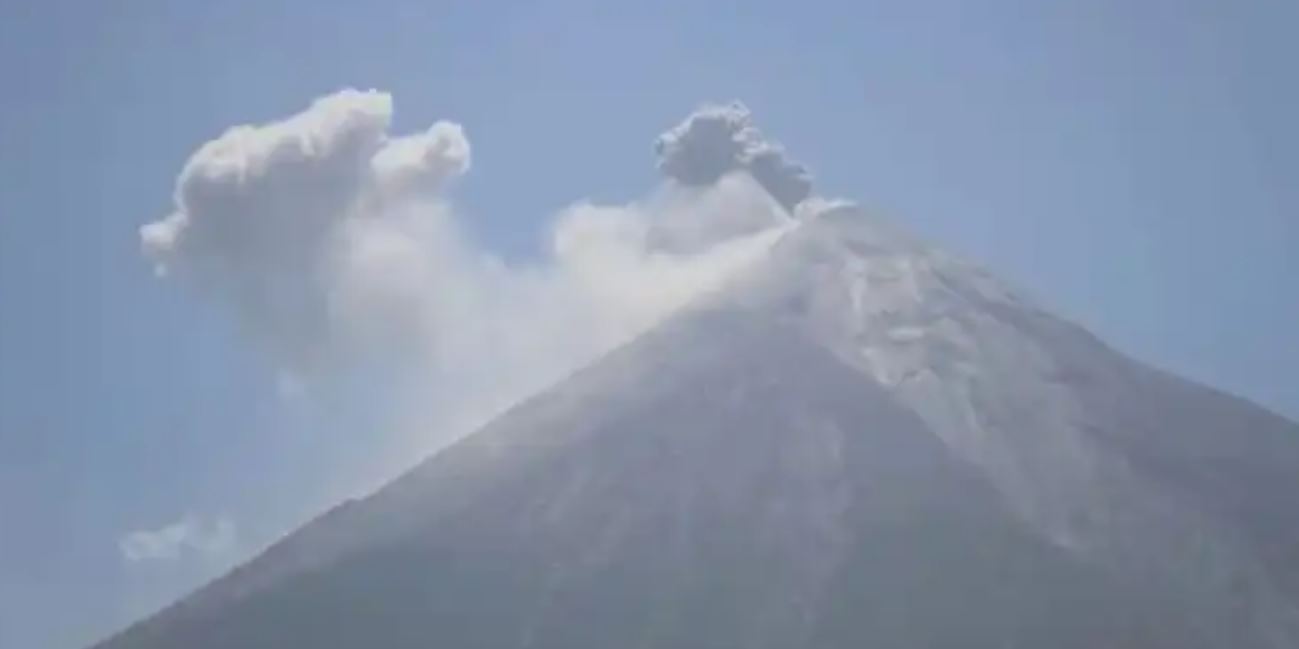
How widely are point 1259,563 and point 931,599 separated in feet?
50.7

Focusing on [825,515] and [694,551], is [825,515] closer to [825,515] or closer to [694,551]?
[825,515]

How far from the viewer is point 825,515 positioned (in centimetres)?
9025

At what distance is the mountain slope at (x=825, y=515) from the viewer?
80.9m

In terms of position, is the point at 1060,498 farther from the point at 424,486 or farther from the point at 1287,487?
the point at 424,486

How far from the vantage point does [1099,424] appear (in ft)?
330

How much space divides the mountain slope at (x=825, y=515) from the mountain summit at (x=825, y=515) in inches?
6.6

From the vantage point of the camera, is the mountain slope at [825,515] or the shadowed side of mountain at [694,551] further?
the mountain slope at [825,515]

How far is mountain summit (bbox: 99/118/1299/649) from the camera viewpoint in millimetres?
80875

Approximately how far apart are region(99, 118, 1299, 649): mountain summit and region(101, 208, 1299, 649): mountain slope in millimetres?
167

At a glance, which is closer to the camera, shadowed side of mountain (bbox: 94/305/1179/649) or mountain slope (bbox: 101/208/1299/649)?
shadowed side of mountain (bbox: 94/305/1179/649)

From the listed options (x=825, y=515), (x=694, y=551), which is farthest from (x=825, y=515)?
(x=694, y=551)

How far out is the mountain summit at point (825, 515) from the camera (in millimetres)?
80875

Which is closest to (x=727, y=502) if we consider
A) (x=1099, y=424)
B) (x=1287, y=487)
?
(x=1099, y=424)

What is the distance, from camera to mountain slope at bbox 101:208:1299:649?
266 ft
